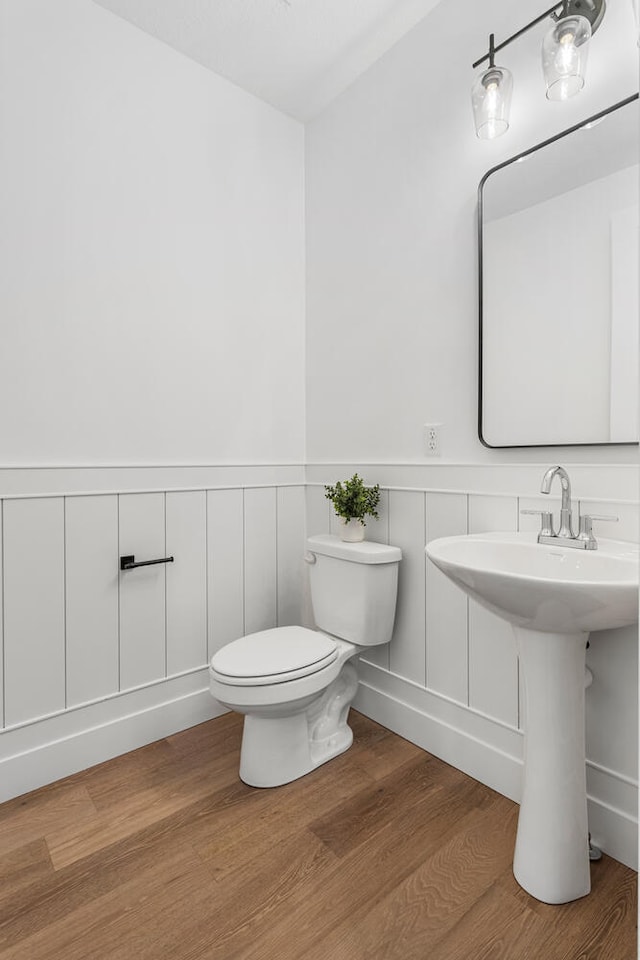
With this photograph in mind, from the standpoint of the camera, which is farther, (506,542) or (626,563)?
(506,542)

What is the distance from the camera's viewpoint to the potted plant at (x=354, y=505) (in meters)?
1.89

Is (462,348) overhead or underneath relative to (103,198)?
underneath

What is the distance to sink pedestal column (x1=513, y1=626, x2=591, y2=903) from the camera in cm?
117

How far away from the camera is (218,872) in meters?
1.29

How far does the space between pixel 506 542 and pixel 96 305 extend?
4.88ft

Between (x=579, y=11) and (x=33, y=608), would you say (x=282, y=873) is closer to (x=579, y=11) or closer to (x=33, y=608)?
(x=33, y=608)

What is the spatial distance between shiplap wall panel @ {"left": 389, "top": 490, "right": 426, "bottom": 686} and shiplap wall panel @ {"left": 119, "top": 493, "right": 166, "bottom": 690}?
0.85 metres

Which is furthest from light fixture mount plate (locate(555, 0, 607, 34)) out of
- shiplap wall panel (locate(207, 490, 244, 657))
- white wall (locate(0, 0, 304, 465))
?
shiplap wall panel (locate(207, 490, 244, 657))

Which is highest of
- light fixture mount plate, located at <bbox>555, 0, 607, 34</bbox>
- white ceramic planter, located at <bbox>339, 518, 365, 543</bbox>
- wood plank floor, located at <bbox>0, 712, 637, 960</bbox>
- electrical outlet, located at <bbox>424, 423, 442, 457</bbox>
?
light fixture mount plate, located at <bbox>555, 0, 607, 34</bbox>

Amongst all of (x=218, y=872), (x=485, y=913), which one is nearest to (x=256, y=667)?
(x=218, y=872)

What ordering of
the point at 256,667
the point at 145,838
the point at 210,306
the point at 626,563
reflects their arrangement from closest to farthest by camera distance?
the point at 626,563
the point at 145,838
the point at 256,667
the point at 210,306

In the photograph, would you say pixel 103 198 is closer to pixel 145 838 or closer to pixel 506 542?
pixel 506 542

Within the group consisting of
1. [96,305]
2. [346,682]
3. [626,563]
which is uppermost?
[96,305]

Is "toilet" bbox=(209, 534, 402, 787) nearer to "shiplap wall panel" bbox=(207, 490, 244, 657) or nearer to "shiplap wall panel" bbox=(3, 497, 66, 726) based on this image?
"shiplap wall panel" bbox=(207, 490, 244, 657)
